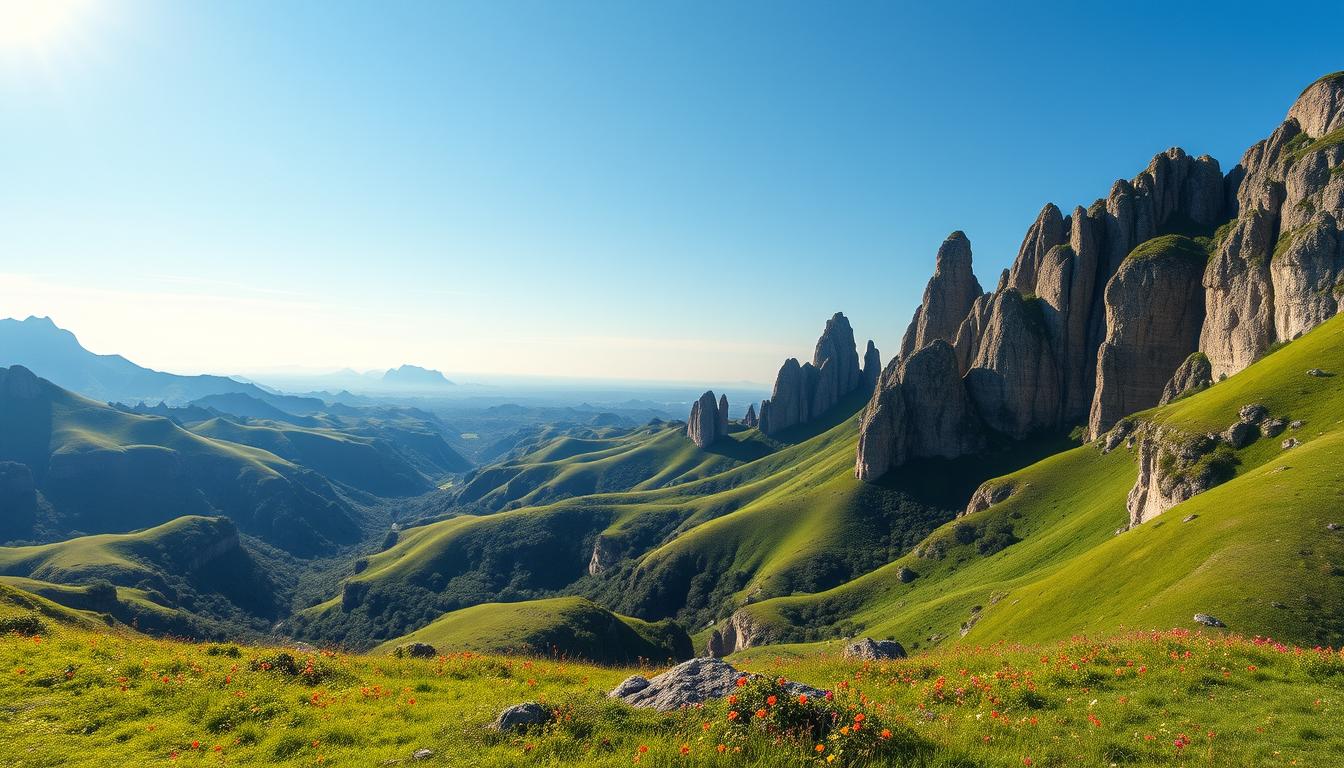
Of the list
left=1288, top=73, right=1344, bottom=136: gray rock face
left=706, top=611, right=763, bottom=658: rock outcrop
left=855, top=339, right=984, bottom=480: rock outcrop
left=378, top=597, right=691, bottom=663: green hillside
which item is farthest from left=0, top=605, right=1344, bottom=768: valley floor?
left=1288, top=73, right=1344, bottom=136: gray rock face

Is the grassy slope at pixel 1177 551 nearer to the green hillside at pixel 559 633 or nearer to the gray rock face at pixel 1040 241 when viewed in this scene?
the green hillside at pixel 559 633

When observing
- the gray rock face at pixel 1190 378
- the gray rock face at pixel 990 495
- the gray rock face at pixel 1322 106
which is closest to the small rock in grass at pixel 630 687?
the gray rock face at pixel 990 495

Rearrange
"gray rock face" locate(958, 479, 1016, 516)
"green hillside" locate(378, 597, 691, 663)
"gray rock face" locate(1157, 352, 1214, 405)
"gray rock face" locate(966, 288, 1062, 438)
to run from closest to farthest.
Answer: "gray rock face" locate(1157, 352, 1214, 405) < "green hillside" locate(378, 597, 691, 663) < "gray rock face" locate(958, 479, 1016, 516) < "gray rock face" locate(966, 288, 1062, 438)

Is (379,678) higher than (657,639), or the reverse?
(379,678)

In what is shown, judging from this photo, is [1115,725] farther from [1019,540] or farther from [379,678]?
[1019,540]

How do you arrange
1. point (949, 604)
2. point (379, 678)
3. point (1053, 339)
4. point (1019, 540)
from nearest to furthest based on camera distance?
1. point (379, 678)
2. point (949, 604)
3. point (1019, 540)
4. point (1053, 339)

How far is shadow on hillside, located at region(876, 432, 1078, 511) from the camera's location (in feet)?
571

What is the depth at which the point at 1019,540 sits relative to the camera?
12750cm

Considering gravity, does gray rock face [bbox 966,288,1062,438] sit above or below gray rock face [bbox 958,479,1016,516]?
above

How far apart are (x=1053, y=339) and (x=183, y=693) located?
689 feet

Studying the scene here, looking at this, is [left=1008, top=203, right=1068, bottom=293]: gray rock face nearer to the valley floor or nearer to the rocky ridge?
the rocky ridge

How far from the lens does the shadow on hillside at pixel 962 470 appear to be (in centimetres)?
17400

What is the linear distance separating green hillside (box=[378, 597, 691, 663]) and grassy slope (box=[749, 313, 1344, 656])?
38.6m

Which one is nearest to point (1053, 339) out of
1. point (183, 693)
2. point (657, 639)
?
point (657, 639)
